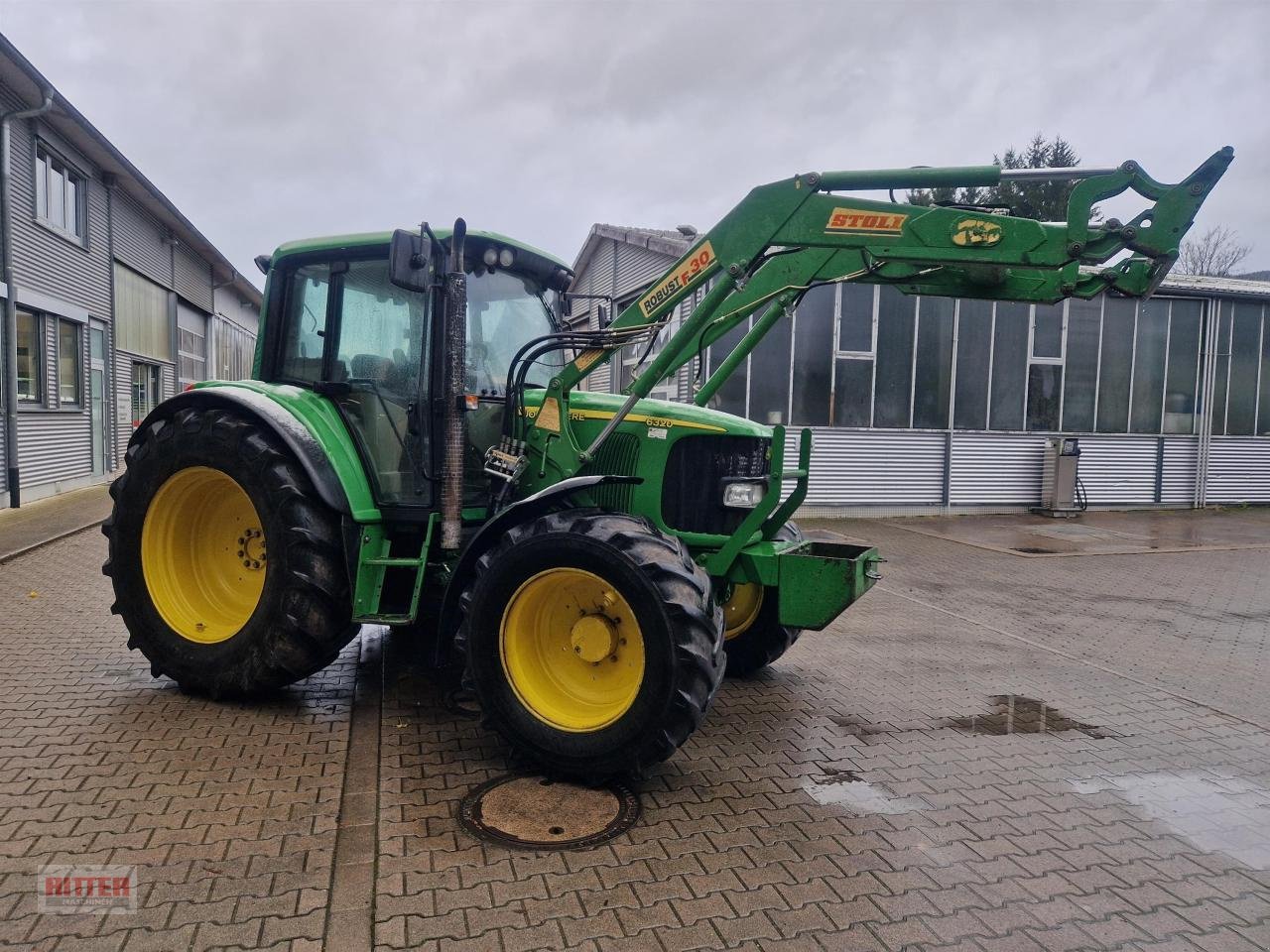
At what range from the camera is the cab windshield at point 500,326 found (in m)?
4.75

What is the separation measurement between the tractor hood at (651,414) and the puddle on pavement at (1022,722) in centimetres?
196

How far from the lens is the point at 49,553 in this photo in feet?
29.6

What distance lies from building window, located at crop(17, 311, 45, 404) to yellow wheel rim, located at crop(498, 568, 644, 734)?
12057 mm

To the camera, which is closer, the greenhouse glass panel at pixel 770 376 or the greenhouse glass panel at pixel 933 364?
the greenhouse glass panel at pixel 770 376

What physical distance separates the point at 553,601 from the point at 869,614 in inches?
164

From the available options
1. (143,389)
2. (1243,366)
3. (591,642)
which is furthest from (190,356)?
(1243,366)

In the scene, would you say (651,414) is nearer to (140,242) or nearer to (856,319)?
(856,319)

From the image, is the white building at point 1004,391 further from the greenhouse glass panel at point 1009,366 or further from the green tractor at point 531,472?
the green tractor at point 531,472

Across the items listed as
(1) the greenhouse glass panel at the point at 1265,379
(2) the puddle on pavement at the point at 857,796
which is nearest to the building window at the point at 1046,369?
(1) the greenhouse glass panel at the point at 1265,379

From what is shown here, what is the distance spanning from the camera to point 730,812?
142 inches

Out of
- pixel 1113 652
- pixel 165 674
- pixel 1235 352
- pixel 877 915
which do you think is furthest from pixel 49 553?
pixel 1235 352

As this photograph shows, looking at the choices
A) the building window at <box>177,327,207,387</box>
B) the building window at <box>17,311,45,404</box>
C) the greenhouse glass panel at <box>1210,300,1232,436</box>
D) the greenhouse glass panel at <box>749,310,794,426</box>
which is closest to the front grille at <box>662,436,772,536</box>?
the greenhouse glass panel at <box>749,310,794,426</box>

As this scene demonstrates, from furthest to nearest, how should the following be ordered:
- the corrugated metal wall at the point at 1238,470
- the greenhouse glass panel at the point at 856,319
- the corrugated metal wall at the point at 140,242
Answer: the corrugated metal wall at the point at 140,242 → the corrugated metal wall at the point at 1238,470 → the greenhouse glass panel at the point at 856,319

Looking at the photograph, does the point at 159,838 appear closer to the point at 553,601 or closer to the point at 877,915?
the point at 553,601
